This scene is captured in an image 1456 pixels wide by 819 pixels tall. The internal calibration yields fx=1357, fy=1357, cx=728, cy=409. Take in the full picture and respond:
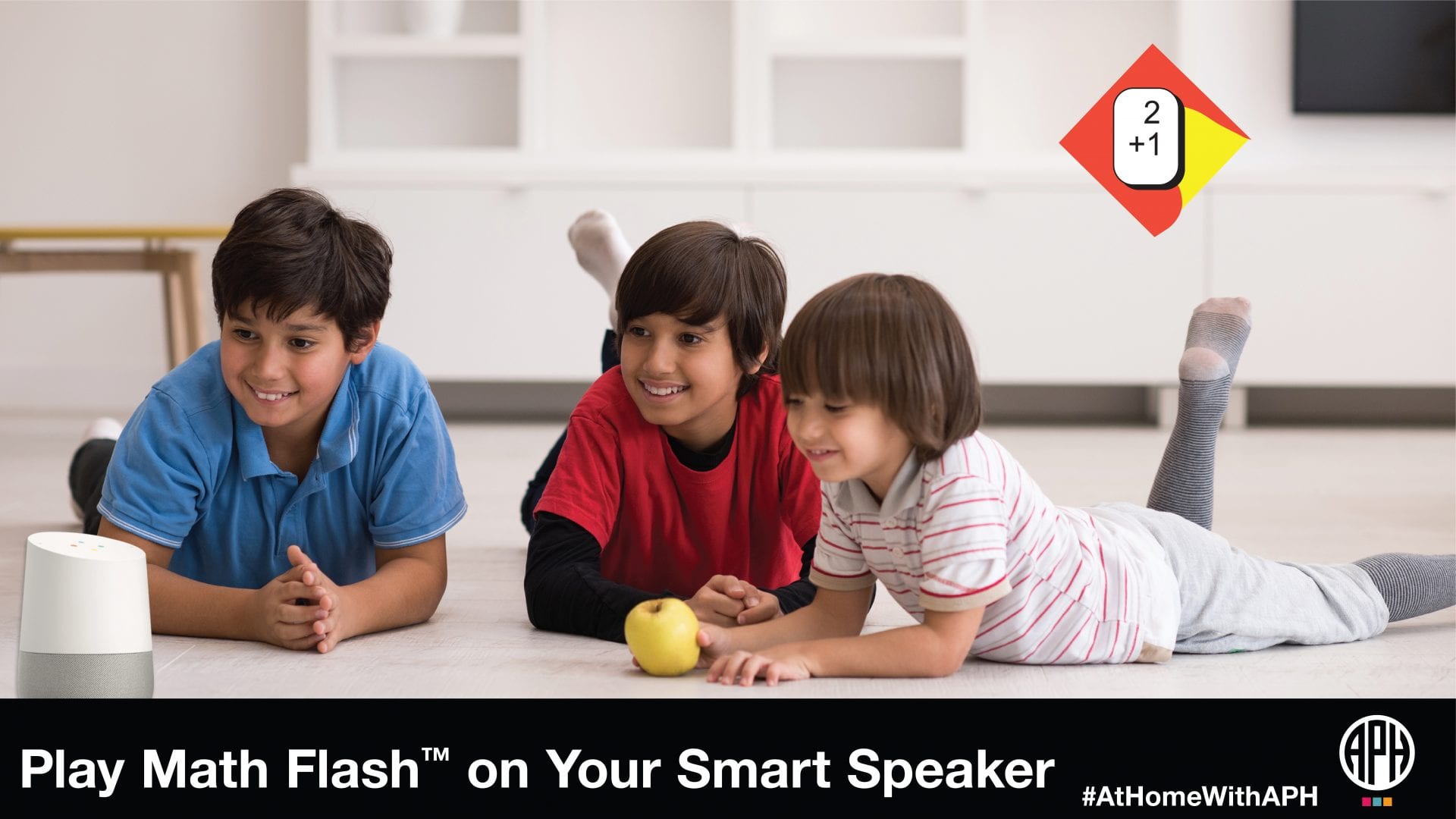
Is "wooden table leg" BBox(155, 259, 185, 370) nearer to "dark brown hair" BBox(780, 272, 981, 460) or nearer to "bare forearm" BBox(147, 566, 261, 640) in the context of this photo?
"bare forearm" BBox(147, 566, 261, 640)

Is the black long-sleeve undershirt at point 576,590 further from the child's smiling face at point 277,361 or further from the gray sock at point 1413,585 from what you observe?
the gray sock at point 1413,585

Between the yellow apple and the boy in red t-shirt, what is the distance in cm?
11

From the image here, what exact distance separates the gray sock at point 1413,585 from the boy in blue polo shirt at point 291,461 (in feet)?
2.84

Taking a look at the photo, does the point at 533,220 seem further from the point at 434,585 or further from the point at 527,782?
the point at 527,782

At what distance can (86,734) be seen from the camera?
88 centimetres

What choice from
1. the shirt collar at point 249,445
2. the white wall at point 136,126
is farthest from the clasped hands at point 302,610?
the white wall at point 136,126

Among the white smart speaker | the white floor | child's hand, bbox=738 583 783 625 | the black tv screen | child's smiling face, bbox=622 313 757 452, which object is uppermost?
the black tv screen

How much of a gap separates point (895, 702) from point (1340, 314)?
2.97 m

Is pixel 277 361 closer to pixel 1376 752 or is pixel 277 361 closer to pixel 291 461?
pixel 291 461

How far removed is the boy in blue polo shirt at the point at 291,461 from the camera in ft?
3.76

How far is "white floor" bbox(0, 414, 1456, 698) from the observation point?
102 centimetres

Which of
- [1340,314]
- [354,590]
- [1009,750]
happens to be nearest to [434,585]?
[354,590]

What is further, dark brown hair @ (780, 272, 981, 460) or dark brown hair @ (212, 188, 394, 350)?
dark brown hair @ (212, 188, 394, 350)

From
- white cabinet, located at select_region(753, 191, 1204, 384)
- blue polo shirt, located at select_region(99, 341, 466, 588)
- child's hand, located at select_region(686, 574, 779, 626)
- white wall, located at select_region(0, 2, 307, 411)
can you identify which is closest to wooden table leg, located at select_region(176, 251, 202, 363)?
white wall, located at select_region(0, 2, 307, 411)
